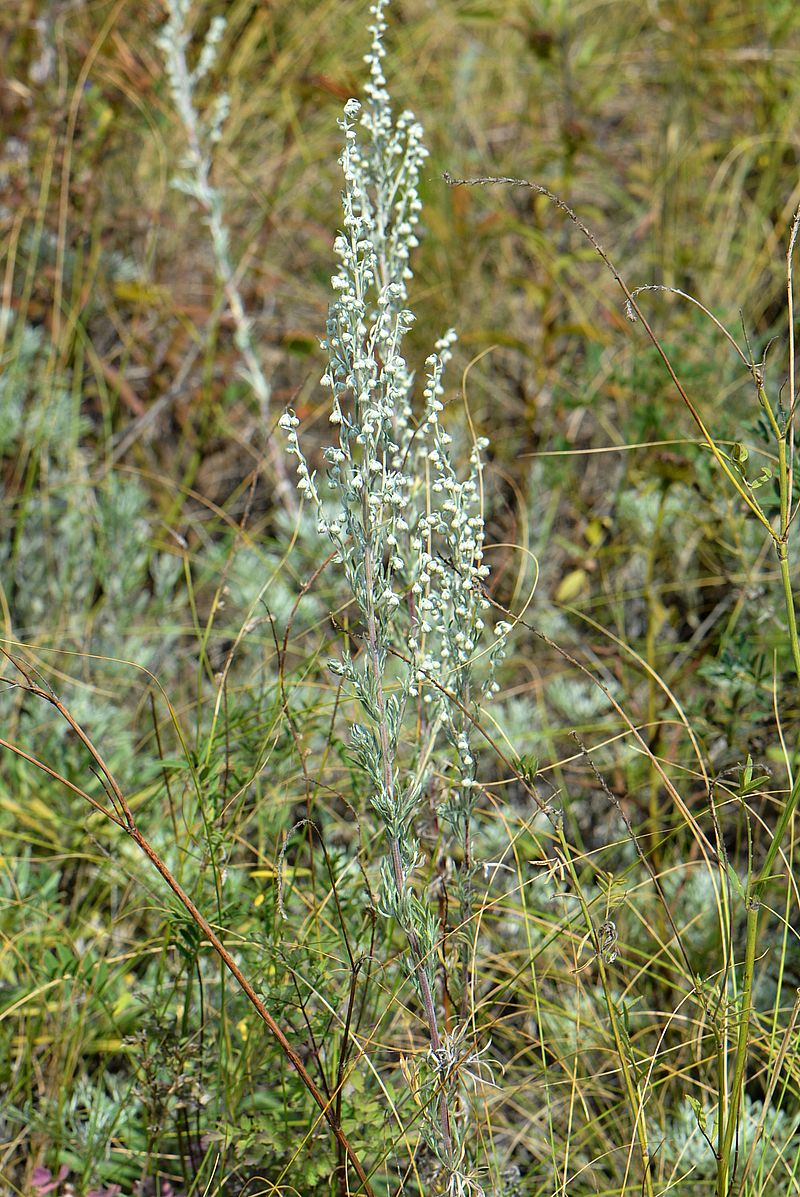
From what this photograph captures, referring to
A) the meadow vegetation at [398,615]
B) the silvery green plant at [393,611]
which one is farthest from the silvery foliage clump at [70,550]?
the silvery green plant at [393,611]

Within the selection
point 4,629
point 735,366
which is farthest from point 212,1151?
point 735,366

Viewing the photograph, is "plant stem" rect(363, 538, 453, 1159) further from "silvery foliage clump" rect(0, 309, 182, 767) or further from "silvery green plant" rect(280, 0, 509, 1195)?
"silvery foliage clump" rect(0, 309, 182, 767)

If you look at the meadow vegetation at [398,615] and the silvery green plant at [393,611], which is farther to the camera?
the meadow vegetation at [398,615]

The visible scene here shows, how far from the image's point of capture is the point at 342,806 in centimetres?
233

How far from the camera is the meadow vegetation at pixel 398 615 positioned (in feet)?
4.80

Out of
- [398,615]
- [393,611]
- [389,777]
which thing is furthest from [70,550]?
[389,777]

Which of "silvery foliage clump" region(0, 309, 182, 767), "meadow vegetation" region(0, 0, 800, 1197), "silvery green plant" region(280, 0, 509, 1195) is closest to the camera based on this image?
"silvery green plant" region(280, 0, 509, 1195)

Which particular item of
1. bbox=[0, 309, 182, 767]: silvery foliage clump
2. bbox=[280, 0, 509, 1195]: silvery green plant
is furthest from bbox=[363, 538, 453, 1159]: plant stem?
bbox=[0, 309, 182, 767]: silvery foliage clump

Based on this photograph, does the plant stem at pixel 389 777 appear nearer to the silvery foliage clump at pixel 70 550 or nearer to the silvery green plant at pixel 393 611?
the silvery green plant at pixel 393 611

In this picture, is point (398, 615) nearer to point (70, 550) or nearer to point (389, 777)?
point (389, 777)

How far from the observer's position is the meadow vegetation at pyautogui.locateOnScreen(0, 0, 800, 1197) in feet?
4.80

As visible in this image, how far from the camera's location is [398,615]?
1743mm

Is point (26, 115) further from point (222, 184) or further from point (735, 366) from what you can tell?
point (735, 366)

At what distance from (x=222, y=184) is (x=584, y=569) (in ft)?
6.49
